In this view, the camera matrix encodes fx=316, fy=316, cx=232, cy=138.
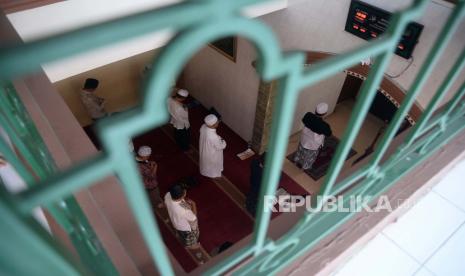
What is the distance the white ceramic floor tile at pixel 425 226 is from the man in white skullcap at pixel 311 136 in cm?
267

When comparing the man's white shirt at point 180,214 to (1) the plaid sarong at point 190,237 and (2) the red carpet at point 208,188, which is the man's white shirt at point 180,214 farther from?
(2) the red carpet at point 208,188

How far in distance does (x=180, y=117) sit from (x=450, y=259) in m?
4.38

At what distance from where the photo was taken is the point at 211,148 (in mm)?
4871

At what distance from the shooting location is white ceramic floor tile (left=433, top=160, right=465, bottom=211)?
1.89 metres

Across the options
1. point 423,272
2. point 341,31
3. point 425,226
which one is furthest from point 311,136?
point 423,272

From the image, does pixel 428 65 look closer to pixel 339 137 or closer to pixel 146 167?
pixel 146 167

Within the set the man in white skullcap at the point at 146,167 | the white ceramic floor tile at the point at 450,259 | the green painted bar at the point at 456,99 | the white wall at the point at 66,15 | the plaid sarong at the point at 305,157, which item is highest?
the green painted bar at the point at 456,99

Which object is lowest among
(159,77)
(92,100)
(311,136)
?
(92,100)

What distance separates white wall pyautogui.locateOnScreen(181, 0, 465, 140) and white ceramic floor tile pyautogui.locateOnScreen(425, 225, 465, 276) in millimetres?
1375

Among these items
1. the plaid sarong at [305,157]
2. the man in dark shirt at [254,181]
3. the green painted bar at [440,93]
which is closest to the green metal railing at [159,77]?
the green painted bar at [440,93]

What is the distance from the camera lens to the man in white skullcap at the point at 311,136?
4.54m

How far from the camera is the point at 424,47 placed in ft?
10.3

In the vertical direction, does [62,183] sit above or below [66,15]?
above

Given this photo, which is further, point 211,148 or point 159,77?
point 211,148
